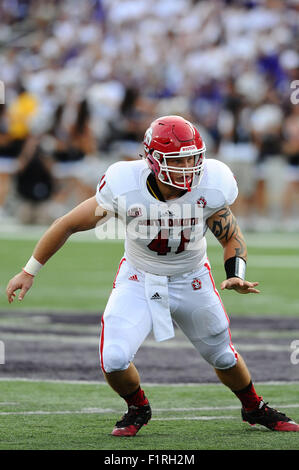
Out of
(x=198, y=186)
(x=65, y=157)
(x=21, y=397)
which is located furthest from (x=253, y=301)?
(x=65, y=157)

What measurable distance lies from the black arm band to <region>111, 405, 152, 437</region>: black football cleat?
0.80 metres

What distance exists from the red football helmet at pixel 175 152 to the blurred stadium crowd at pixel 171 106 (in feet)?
36.8

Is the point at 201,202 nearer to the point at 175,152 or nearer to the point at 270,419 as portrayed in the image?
the point at 175,152

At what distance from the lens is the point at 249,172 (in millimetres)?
16172

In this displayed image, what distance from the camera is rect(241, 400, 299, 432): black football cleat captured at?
15.6 feet

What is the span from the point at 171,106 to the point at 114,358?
11.9 m

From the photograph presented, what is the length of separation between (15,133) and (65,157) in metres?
1.02

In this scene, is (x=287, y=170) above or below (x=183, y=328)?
below

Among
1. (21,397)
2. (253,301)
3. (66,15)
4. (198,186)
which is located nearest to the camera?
(198,186)

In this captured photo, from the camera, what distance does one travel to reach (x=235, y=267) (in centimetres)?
466
